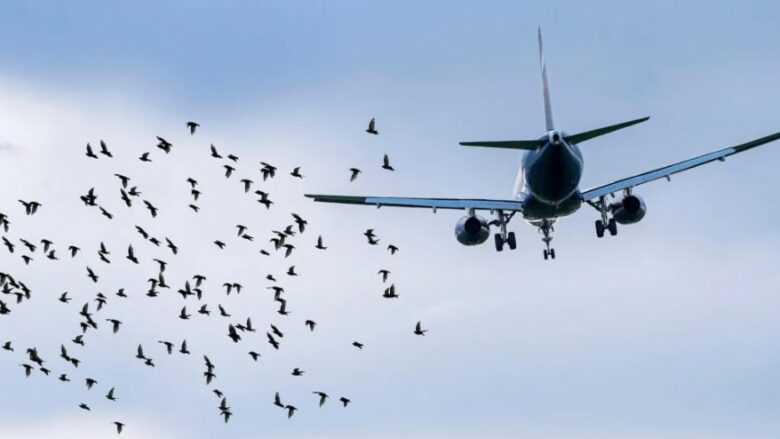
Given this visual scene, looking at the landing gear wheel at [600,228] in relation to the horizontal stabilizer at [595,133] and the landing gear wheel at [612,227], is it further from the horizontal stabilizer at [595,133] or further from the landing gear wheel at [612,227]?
A: the horizontal stabilizer at [595,133]

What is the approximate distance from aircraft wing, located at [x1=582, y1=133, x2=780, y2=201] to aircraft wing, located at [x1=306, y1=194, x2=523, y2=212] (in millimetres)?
5800

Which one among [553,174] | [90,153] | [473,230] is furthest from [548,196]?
[90,153]

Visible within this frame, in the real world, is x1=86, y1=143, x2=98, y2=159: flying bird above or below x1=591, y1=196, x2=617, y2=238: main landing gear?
below

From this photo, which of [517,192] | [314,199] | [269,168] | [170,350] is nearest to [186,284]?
[170,350]

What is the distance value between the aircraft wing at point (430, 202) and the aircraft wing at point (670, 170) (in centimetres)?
580

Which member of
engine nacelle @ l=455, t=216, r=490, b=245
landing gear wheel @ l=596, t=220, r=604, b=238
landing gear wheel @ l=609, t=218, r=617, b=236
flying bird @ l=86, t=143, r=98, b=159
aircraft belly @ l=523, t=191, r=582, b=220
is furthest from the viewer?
engine nacelle @ l=455, t=216, r=490, b=245

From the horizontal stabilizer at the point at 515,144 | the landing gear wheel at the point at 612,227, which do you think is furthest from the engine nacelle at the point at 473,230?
the horizontal stabilizer at the point at 515,144

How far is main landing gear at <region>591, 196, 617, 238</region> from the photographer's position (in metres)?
71.8

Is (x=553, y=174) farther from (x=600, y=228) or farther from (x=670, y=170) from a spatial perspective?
(x=670, y=170)

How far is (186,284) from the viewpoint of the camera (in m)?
55.0

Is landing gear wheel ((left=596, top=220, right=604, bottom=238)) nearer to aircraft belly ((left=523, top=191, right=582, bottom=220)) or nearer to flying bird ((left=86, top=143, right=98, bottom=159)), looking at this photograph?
aircraft belly ((left=523, top=191, right=582, bottom=220))

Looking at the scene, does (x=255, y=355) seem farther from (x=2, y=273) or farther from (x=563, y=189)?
(x=563, y=189)

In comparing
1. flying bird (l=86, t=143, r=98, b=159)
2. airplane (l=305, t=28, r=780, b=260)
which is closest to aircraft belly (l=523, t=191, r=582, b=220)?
airplane (l=305, t=28, r=780, b=260)

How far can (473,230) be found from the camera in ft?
244
